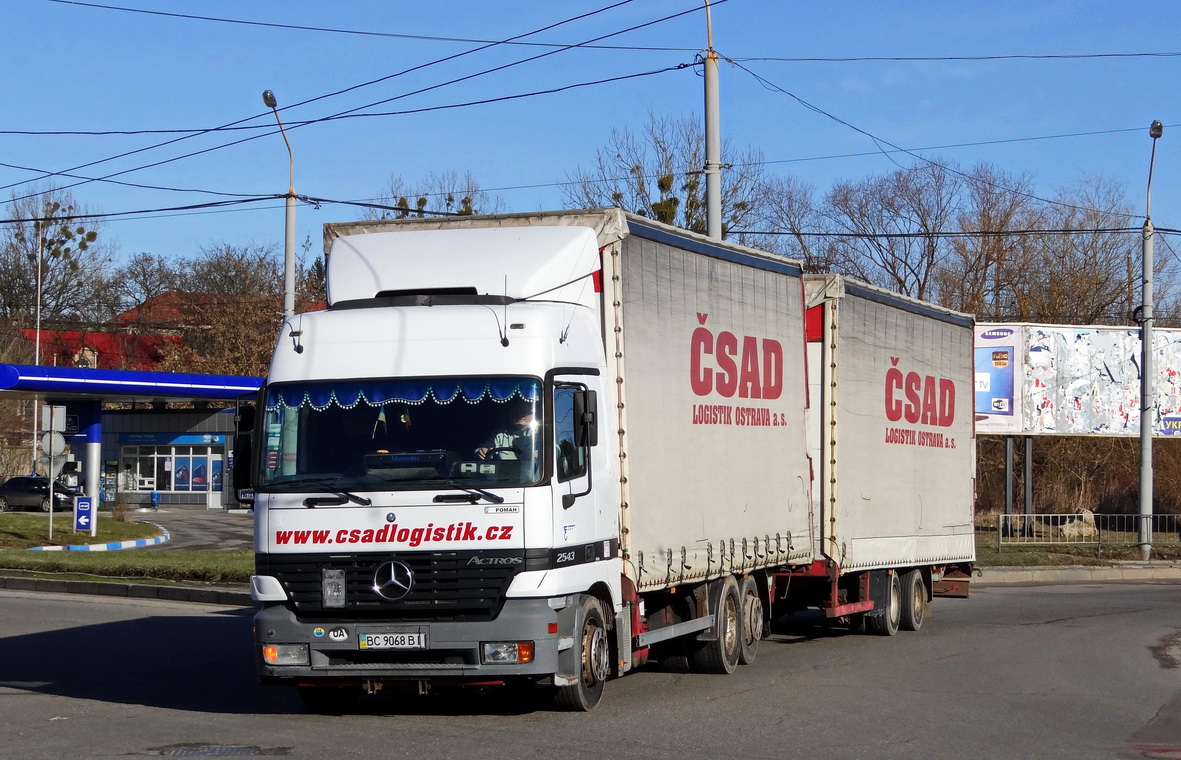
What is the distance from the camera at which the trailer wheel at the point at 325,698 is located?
994 cm

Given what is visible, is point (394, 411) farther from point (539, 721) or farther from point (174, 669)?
point (174, 669)

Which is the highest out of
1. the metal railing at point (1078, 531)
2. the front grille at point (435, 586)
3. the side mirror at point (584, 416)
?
the side mirror at point (584, 416)

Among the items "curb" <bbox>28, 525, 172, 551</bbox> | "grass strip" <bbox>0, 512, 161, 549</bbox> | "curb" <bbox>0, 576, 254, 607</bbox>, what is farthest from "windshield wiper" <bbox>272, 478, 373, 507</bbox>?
"grass strip" <bbox>0, 512, 161, 549</bbox>

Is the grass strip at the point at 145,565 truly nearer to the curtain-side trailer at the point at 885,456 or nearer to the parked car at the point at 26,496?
the curtain-side trailer at the point at 885,456

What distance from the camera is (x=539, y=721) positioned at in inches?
366

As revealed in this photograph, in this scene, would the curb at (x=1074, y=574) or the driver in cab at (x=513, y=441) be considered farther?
the curb at (x=1074, y=574)

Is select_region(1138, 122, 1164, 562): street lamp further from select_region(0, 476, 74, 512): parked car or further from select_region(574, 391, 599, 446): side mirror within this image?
select_region(0, 476, 74, 512): parked car

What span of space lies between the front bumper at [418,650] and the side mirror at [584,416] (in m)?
1.11

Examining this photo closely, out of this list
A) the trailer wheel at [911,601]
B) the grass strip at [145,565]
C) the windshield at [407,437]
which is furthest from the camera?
the grass strip at [145,565]

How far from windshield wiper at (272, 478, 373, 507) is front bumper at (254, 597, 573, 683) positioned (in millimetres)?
780

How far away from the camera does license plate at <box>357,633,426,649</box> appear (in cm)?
889

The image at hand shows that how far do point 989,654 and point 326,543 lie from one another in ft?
25.6

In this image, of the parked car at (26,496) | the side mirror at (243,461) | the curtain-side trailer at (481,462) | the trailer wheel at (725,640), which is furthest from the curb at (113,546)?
the side mirror at (243,461)

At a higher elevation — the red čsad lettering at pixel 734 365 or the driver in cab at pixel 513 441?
the red čsad lettering at pixel 734 365
